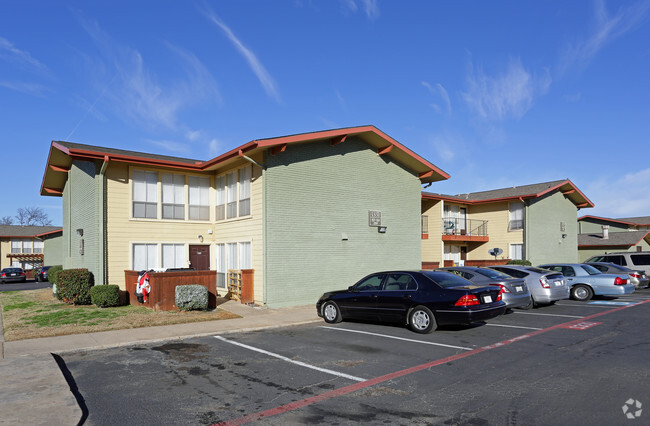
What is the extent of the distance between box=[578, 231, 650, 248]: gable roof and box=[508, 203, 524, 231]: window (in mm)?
11239

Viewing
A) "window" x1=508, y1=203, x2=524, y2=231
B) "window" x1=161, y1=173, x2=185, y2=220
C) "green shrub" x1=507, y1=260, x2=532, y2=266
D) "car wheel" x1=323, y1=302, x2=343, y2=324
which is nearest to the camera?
"car wheel" x1=323, y1=302, x2=343, y2=324

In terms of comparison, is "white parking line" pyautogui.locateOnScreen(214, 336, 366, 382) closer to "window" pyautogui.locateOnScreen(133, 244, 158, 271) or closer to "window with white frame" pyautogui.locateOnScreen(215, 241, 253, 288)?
"window with white frame" pyautogui.locateOnScreen(215, 241, 253, 288)

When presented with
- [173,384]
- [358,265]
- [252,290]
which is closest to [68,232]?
[252,290]

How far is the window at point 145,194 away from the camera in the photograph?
1764 centimetres

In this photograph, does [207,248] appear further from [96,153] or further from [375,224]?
[375,224]

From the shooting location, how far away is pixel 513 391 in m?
6.10

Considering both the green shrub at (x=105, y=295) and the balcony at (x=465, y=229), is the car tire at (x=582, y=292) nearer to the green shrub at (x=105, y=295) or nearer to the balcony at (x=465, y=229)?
the balcony at (x=465, y=229)

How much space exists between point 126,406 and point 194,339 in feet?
15.3

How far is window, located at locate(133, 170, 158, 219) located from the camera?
57.9 ft

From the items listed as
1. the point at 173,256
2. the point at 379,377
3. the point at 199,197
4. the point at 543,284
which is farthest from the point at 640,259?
the point at 173,256

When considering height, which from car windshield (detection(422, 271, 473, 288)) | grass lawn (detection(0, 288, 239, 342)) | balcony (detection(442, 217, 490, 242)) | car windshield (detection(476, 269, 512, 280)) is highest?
balcony (detection(442, 217, 490, 242))

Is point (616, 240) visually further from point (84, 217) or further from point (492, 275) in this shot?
point (84, 217)

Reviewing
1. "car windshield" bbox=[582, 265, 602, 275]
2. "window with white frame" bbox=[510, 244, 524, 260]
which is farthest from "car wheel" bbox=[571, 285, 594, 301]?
"window with white frame" bbox=[510, 244, 524, 260]

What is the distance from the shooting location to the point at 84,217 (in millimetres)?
18891
